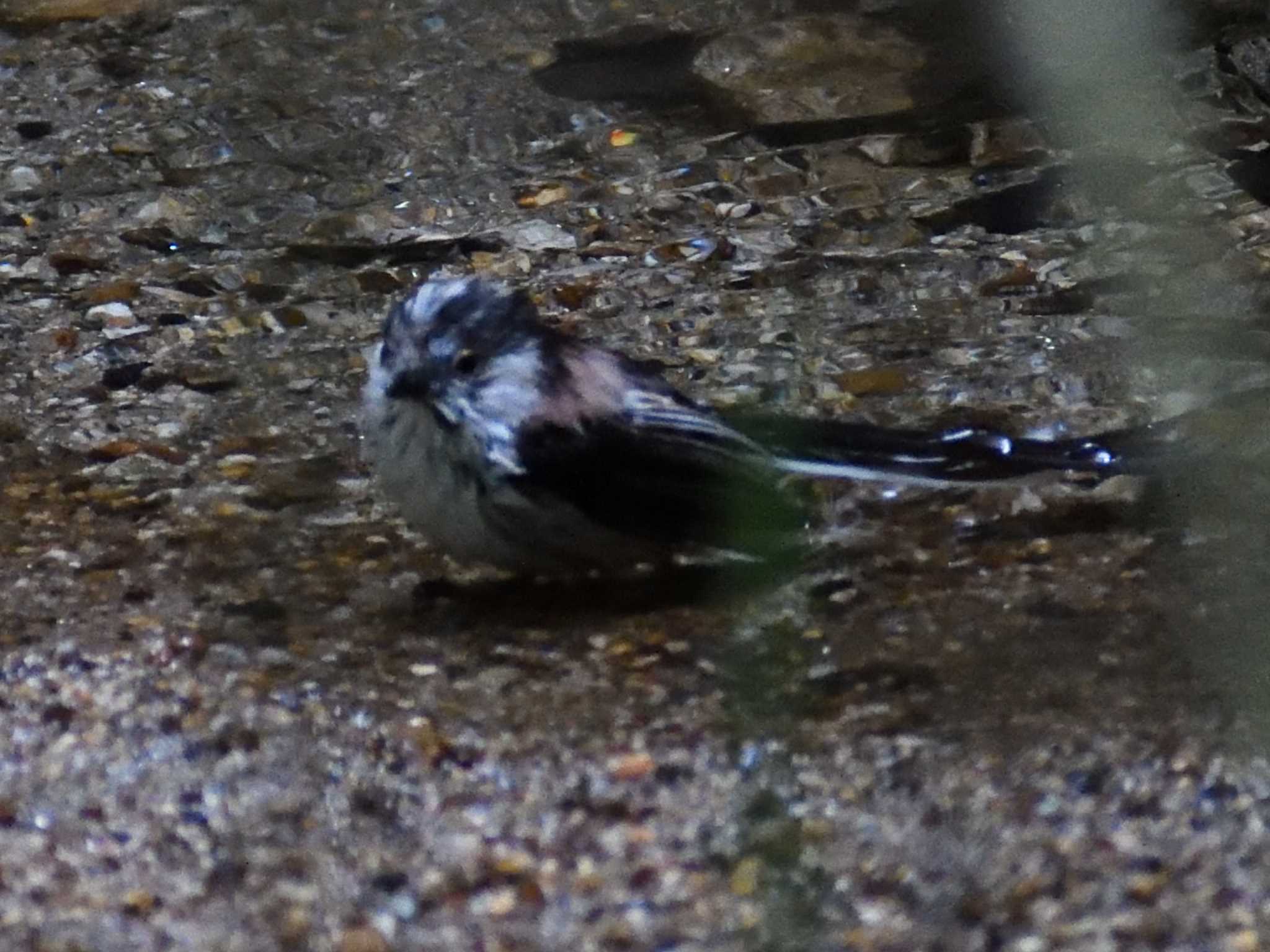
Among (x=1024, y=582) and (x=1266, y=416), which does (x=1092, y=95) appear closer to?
(x=1024, y=582)

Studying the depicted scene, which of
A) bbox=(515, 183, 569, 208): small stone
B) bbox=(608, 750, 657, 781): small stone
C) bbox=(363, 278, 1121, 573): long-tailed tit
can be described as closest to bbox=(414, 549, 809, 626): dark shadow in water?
bbox=(363, 278, 1121, 573): long-tailed tit

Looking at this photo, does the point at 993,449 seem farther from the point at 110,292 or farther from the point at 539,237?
the point at 110,292

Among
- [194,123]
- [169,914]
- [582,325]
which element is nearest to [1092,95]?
[169,914]

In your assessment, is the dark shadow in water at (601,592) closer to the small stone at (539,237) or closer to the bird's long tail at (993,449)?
the bird's long tail at (993,449)

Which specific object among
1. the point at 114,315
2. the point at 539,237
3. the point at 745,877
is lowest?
the point at 114,315

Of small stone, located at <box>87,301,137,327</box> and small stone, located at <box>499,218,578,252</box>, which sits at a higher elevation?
Answer: small stone, located at <box>499,218,578,252</box>

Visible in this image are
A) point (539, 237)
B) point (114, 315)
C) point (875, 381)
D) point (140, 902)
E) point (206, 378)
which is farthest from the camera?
point (539, 237)

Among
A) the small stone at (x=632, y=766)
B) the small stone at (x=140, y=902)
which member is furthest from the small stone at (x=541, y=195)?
the small stone at (x=140, y=902)

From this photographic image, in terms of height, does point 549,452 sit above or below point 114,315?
above

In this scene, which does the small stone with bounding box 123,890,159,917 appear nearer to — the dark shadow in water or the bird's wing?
the dark shadow in water

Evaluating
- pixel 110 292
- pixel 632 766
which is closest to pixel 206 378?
pixel 110 292
